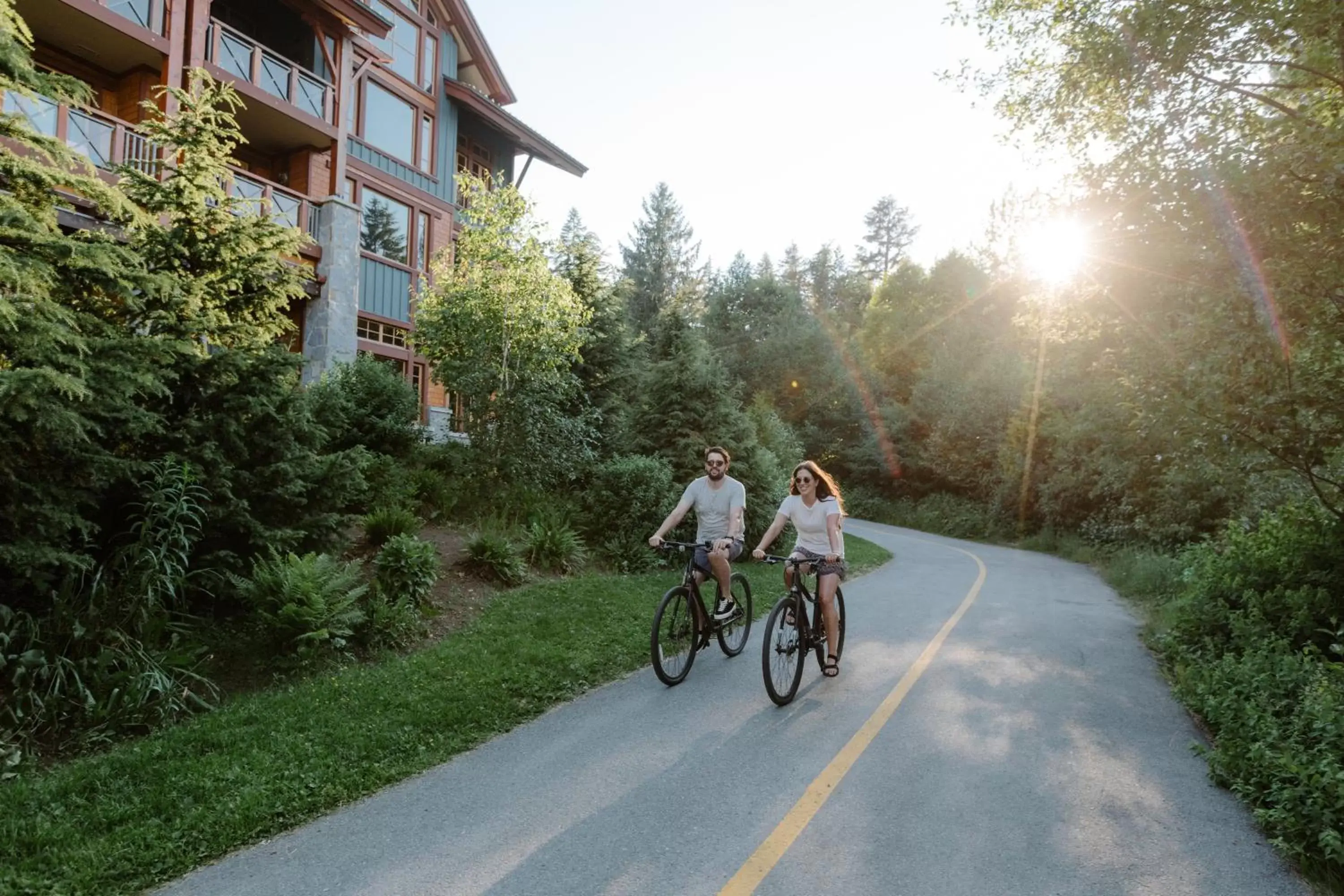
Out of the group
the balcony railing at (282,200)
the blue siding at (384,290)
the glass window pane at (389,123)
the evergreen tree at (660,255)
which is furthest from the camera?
the evergreen tree at (660,255)

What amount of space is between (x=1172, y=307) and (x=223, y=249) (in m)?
9.19

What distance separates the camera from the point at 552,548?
1115 cm

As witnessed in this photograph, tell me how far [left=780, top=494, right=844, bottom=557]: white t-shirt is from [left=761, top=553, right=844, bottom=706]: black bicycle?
0.82 ft

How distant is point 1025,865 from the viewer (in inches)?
159

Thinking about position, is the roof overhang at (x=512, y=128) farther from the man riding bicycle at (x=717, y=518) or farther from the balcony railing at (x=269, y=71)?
the man riding bicycle at (x=717, y=518)

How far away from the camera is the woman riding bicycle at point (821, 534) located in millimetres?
7211

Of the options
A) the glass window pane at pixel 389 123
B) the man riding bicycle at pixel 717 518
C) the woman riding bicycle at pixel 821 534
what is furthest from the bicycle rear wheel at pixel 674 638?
the glass window pane at pixel 389 123

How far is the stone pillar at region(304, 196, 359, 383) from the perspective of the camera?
16.0 meters

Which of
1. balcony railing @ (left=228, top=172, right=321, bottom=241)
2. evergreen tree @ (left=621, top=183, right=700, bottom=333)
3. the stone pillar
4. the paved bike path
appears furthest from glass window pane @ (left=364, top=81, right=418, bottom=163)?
evergreen tree @ (left=621, top=183, right=700, bottom=333)

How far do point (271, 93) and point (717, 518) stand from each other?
14.1 meters

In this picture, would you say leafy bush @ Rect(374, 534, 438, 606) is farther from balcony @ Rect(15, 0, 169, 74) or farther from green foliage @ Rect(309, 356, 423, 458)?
balcony @ Rect(15, 0, 169, 74)

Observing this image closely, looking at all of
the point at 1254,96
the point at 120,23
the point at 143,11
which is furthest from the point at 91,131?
the point at 1254,96

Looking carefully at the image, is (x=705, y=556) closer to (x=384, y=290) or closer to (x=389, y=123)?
(x=384, y=290)

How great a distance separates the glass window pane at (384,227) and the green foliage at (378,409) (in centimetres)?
716
